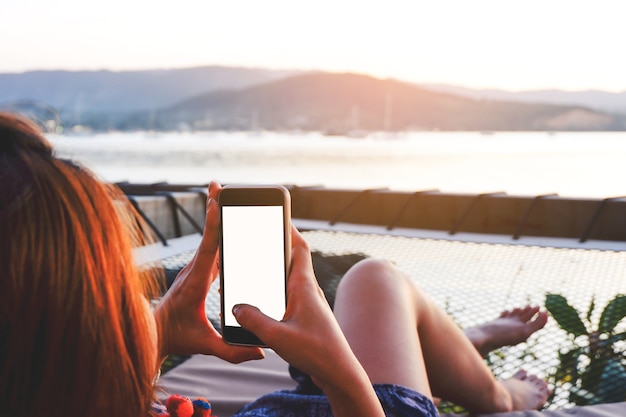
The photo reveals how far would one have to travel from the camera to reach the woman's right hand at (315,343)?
69 cm

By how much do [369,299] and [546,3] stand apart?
519 cm

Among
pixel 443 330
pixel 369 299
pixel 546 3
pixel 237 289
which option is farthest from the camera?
pixel 546 3

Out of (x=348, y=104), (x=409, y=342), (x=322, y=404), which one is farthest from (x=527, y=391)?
(x=348, y=104)

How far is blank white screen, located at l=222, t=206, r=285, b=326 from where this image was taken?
0.84 metres

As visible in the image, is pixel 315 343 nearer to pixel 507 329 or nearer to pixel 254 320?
pixel 254 320

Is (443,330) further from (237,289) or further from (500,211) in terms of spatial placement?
(500,211)

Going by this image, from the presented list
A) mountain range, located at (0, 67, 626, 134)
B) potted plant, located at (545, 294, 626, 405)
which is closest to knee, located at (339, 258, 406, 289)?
potted plant, located at (545, 294, 626, 405)

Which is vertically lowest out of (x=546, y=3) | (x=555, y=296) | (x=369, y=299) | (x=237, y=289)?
(x=555, y=296)

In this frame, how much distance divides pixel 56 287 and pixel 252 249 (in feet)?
1.16

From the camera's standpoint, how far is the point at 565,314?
199cm

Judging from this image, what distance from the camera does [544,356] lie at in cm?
192

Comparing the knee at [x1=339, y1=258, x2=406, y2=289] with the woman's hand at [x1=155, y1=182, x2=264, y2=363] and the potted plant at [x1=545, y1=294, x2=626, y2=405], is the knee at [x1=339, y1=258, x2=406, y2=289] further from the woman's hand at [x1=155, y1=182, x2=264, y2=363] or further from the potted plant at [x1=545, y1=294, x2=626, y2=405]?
the potted plant at [x1=545, y1=294, x2=626, y2=405]

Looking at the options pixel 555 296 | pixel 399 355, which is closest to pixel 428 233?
pixel 555 296

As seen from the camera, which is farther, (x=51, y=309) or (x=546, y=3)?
(x=546, y=3)
